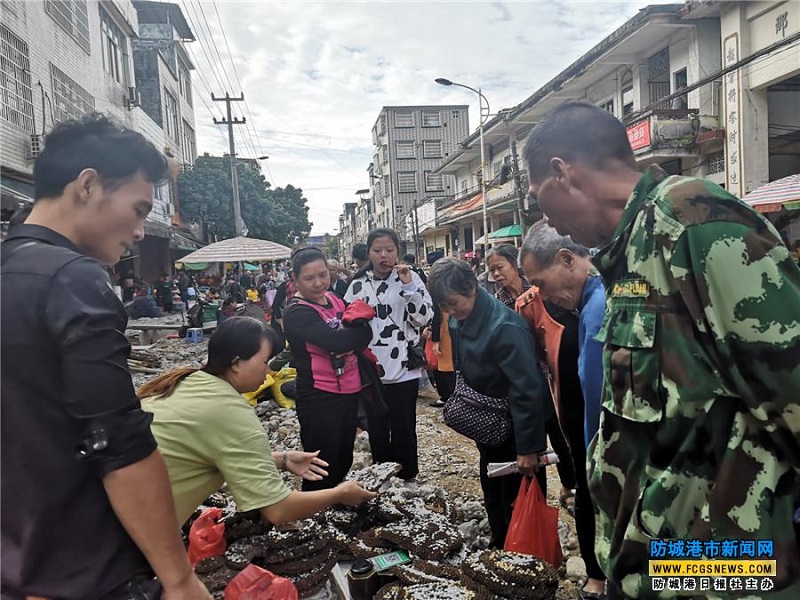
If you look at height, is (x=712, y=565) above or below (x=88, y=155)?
below

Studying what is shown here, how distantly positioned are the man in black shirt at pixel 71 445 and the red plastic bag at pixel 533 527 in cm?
181

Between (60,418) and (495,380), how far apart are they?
2.16 metres

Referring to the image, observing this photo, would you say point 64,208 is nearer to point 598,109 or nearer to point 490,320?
point 598,109

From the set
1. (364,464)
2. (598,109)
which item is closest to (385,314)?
(364,464)

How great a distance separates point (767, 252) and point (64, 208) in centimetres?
150

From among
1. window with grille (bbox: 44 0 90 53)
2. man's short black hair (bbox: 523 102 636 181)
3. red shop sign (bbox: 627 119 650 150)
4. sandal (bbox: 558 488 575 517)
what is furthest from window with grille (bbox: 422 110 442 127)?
man's short black hair (bbox: 523 102 636 181)

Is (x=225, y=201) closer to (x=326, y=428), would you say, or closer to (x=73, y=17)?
(x=73, y=17)

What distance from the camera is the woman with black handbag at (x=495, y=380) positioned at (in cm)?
275

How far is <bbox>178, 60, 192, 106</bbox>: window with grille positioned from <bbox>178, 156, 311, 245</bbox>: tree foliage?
5889mm

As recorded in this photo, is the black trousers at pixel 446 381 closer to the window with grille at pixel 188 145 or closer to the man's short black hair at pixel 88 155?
the man's short black hair at pixel 88 155

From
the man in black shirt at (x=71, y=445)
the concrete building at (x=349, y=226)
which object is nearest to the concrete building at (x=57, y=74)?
the man in black shirt at (x=71, y=445)

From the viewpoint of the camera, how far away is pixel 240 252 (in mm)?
12758

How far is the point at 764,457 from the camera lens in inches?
43.9

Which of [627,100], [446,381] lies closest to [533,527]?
[446,381]
